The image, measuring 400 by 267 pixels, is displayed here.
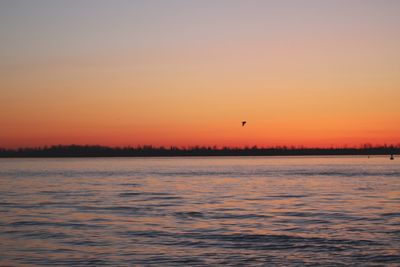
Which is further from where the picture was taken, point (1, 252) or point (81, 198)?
point (81, 198)

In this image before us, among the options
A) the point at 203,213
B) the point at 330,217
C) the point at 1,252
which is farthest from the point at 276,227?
the point at 1,252

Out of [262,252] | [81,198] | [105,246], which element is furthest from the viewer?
[81,198]

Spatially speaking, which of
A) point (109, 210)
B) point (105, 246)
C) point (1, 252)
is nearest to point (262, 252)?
point (105, 246)

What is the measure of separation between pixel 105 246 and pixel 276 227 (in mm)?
7781

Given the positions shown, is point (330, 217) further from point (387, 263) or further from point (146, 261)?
point (146, 261)

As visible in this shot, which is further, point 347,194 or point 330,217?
point 347,194

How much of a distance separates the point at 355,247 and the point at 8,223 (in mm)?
15675

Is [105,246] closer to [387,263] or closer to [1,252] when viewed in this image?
[1,252]

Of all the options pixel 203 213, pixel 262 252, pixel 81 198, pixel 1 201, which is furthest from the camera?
pixel 81 198

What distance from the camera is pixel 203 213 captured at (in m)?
30.1

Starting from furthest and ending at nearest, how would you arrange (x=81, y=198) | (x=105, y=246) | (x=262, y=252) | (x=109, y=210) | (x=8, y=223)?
(x=81, y=198) < (x=109, y=210) < (x=8, y=223) < (x=105, y=246) < (x=262, y=252)

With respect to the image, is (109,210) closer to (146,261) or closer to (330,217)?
(330,217)

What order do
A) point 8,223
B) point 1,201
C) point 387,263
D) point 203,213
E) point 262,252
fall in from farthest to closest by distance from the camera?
point 1,201, point 203,213, point 8,223, point 262,252, point 387,263

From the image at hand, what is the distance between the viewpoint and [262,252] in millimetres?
18375
